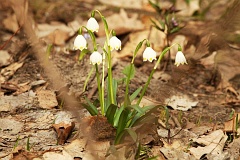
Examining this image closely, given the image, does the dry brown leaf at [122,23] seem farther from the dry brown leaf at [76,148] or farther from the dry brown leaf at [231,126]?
the dry brown leaf at [76,148]

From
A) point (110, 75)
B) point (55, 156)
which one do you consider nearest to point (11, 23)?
point (110, 75)

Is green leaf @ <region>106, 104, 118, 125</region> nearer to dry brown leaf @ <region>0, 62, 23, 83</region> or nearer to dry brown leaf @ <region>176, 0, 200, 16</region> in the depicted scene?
dry brown leaf @ <region>0, 62, 23, 83</region>

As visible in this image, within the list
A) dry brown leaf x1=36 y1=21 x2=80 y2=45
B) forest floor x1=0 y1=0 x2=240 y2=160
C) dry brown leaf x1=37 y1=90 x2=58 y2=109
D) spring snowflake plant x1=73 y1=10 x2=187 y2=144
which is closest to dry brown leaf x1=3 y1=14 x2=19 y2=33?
forest floor x1=0 y1=0 x2=240 y2=160

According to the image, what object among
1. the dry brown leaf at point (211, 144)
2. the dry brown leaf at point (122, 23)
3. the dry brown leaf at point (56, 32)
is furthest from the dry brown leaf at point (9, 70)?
the dry brown leaf at point (211, 144)

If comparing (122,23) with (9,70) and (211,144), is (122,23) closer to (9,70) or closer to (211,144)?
(9,70)

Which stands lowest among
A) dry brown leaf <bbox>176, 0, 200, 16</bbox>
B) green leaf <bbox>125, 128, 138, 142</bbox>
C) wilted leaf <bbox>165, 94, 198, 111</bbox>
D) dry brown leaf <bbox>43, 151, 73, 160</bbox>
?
dry brown leaf <bbox>43, 151, 73, 160</bbox>

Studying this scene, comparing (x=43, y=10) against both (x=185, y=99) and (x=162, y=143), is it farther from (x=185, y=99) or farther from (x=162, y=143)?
(x=162, y=143)
